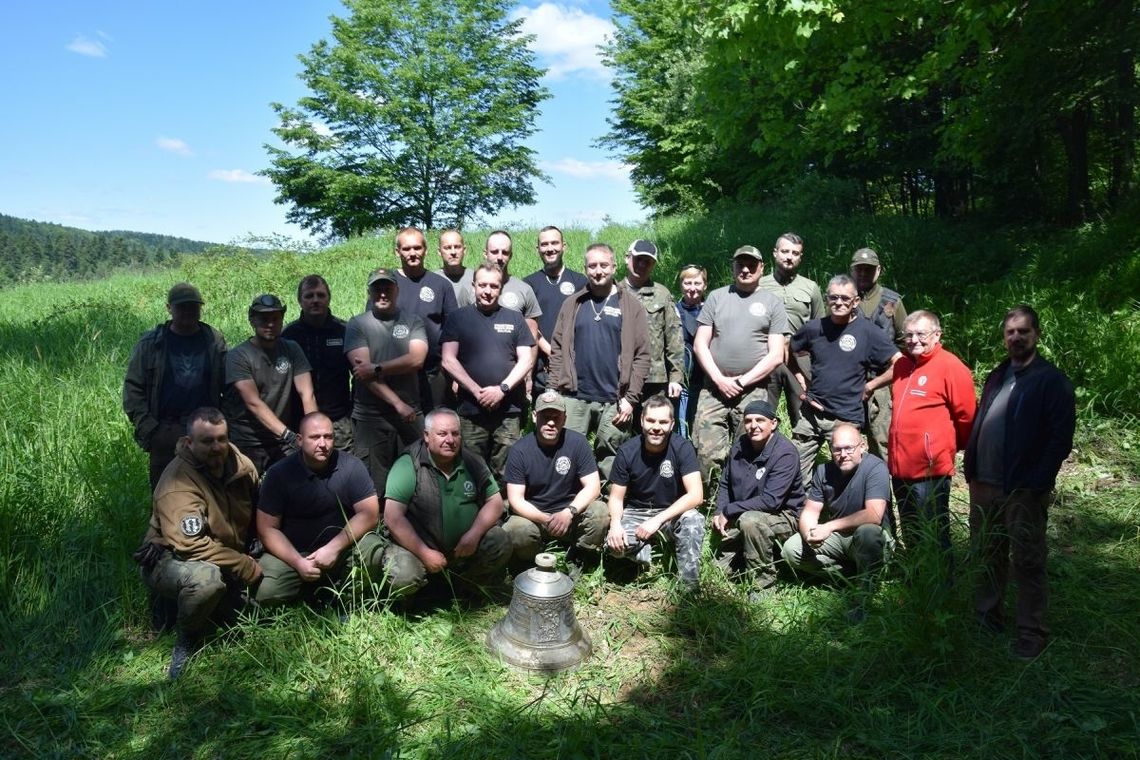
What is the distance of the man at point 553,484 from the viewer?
505 cm

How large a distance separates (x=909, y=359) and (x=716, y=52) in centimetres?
507

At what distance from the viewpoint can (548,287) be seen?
21.1 feet

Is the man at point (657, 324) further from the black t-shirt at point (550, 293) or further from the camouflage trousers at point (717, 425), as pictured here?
the black t-shirt at point (550, 293)

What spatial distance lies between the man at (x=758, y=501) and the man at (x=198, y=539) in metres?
2.91

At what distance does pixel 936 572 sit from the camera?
392cm

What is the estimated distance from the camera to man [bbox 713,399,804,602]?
16.1ft

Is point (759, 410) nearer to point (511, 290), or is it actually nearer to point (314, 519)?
point (511, 290)

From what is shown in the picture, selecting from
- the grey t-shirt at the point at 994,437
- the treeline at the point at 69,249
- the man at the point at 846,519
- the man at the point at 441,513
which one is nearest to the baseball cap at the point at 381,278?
the man at the point at 441,513

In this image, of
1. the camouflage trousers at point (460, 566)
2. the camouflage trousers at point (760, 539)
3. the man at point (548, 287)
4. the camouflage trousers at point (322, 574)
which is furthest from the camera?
the man at point (548, 287)

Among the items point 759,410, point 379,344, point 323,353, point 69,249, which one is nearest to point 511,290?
point 379,344

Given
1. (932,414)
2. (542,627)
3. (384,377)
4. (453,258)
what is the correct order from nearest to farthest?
1. (542,627)
2. (932,414)
3. (384,377)
4. (453,258)

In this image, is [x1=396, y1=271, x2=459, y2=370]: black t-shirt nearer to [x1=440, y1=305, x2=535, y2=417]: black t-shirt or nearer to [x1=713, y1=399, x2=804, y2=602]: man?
[x1=440, y1=305, x2=535, y2=417]: black t-shirt

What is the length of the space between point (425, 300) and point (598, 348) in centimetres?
142

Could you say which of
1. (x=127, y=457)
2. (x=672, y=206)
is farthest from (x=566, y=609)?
(x=672, y=206)
